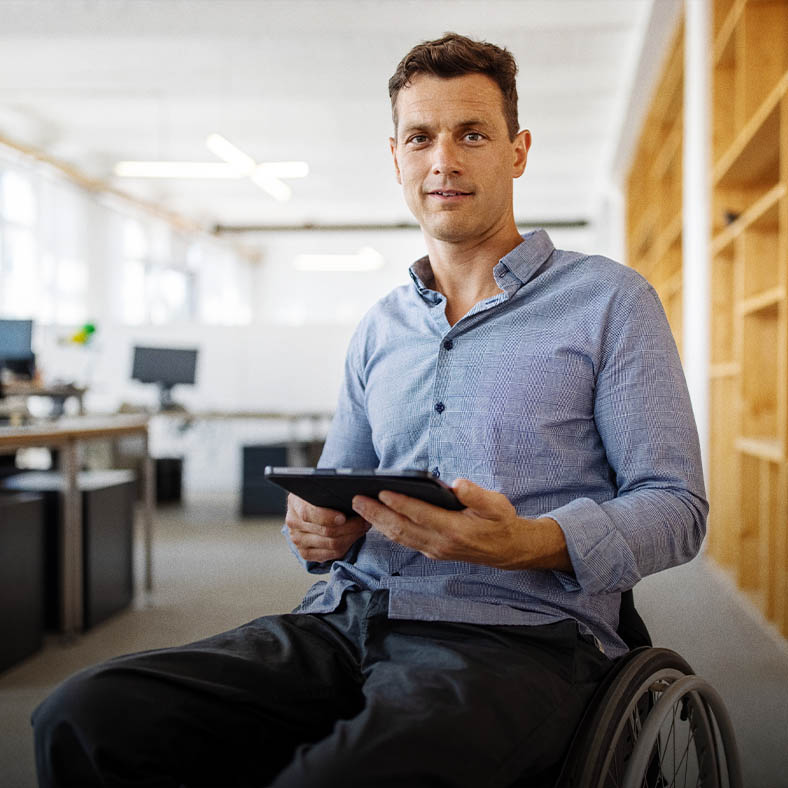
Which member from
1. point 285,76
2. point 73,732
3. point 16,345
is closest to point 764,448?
point 73,732

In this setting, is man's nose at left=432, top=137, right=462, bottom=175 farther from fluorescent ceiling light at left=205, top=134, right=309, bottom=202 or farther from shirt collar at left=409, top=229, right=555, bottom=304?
fluorescent ceiling light at left=205, top=134, right=309, bottom=202

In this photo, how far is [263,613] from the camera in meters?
3.02

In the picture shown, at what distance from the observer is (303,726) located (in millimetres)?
1080

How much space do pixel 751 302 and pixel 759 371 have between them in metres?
0.35

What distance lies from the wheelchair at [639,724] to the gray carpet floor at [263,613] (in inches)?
17.9

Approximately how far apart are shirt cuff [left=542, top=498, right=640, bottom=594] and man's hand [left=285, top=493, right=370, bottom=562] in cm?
30

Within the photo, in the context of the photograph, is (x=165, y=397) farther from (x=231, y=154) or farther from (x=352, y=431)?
(x=352, y=431)

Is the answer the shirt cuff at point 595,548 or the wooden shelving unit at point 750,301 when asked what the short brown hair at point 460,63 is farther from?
the wooden shelving unit at point 750,301

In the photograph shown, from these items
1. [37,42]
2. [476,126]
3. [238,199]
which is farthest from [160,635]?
[238,199]

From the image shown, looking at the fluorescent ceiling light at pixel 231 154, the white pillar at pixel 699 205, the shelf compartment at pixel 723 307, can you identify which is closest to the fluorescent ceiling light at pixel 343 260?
the fluorescent ceiling light at pixel 231 154

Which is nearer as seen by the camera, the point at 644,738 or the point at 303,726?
the point at 644,738

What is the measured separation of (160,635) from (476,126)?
2.51 metres

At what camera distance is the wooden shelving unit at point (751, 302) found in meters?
3.08

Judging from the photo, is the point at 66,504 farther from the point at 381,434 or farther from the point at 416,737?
the point at 416,737
